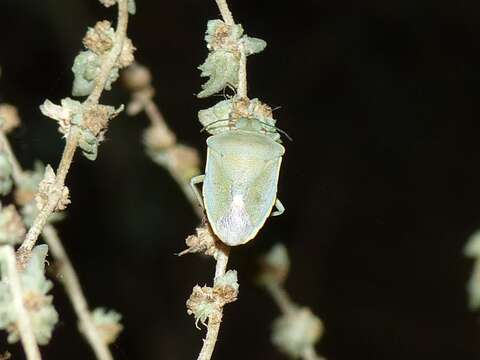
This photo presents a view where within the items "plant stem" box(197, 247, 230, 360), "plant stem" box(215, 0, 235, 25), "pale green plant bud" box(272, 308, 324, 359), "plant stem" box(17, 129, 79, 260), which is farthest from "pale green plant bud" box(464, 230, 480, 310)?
"plant stem" box(17, 129, 79, 260)

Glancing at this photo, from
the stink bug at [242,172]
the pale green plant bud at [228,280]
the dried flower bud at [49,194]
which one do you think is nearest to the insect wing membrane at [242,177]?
the stink bug at [242,172]

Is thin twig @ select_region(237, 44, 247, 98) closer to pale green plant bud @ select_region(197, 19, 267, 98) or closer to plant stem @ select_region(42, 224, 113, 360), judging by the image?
pale green plant bud @ select_region(197, 19, 267, 98)

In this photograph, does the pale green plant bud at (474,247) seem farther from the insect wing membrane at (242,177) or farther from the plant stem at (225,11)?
the plant stem at (225,11)

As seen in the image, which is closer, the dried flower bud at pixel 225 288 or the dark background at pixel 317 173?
the dried flower bud at pixel 225 288

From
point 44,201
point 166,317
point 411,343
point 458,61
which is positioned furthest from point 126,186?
point 44,201

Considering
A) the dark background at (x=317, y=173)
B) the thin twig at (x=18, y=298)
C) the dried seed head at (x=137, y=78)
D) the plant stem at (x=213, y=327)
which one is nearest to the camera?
the thin twig at (x=18, y=298)

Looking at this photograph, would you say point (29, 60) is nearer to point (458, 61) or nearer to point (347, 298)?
point (347, 298)

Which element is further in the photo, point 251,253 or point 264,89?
point 264,89
